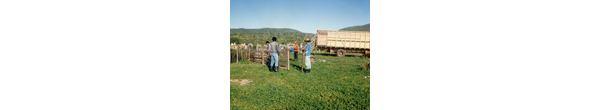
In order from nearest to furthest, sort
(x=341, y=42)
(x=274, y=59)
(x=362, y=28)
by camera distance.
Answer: (x=362, y=28) → (x=341, y=42) → (x=274, y=59)

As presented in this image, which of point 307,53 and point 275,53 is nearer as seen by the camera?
point 307,53

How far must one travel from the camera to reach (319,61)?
266cm

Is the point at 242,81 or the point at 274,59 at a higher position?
the point at 274,59

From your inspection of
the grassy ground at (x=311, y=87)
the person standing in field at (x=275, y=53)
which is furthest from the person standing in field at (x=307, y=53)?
the person standing in field at (x=275, y=53)

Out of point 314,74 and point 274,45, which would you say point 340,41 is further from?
point 274,45

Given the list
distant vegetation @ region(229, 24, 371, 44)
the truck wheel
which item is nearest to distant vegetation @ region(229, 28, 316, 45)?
distant vegetation @ region(229, 24, 371, 44)

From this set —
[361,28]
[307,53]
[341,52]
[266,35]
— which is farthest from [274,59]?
[361,28]

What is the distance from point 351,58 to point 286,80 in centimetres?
78

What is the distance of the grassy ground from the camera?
2.44 m

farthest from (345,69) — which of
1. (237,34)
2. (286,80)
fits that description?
(237,34)

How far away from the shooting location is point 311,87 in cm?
255

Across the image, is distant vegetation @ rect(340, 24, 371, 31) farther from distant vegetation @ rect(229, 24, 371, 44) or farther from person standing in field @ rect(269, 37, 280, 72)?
person standing in field @ rect(269, 37, 280, 72)

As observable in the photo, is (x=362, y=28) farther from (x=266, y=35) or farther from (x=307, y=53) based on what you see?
(x=266, y=35)

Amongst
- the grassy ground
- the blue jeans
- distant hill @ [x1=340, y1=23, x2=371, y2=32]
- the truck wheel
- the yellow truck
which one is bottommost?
the grassy ground
